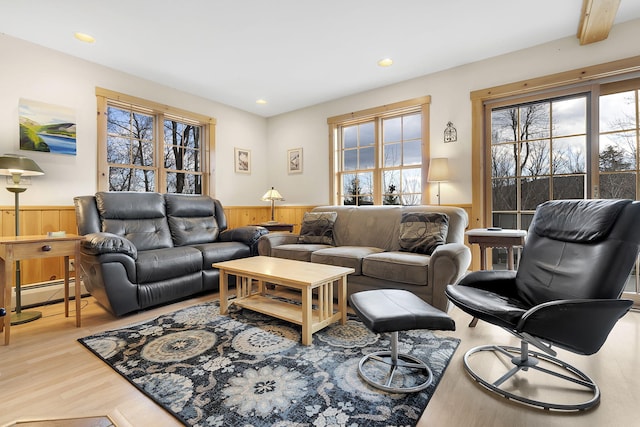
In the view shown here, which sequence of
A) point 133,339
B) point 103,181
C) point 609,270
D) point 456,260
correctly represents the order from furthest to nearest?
point 103,181
point 456,260
point 133,339
point 609,270

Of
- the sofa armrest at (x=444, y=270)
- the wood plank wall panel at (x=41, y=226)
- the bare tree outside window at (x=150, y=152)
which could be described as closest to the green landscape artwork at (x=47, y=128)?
the bare tree outside window at (x=150, y=152)

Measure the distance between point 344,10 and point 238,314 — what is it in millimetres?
2691

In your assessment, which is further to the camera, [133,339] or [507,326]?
[133,339]

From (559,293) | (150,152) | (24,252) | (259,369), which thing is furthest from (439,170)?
(24,252)

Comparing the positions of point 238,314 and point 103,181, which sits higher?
point 103,181

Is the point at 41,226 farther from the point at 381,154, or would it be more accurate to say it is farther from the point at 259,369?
the point at 381,154

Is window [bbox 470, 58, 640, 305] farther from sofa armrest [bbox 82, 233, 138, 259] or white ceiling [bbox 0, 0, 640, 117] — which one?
sofa armrest [bbox 82, 233, 138, 259]

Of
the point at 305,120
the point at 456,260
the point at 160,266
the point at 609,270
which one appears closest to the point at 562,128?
the point at 456,260

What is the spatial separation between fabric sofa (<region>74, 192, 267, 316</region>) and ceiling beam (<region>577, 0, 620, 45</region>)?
12.0 feet

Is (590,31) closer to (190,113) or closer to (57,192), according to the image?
(190,113)

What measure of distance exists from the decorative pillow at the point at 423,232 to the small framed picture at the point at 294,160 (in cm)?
240

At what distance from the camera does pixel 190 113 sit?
14.2 ft

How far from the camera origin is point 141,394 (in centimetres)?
153

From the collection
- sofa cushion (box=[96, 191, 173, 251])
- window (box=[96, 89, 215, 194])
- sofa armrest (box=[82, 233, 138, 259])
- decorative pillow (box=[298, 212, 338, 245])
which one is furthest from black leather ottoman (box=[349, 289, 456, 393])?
window (box=[96, 89, 215, 194])
